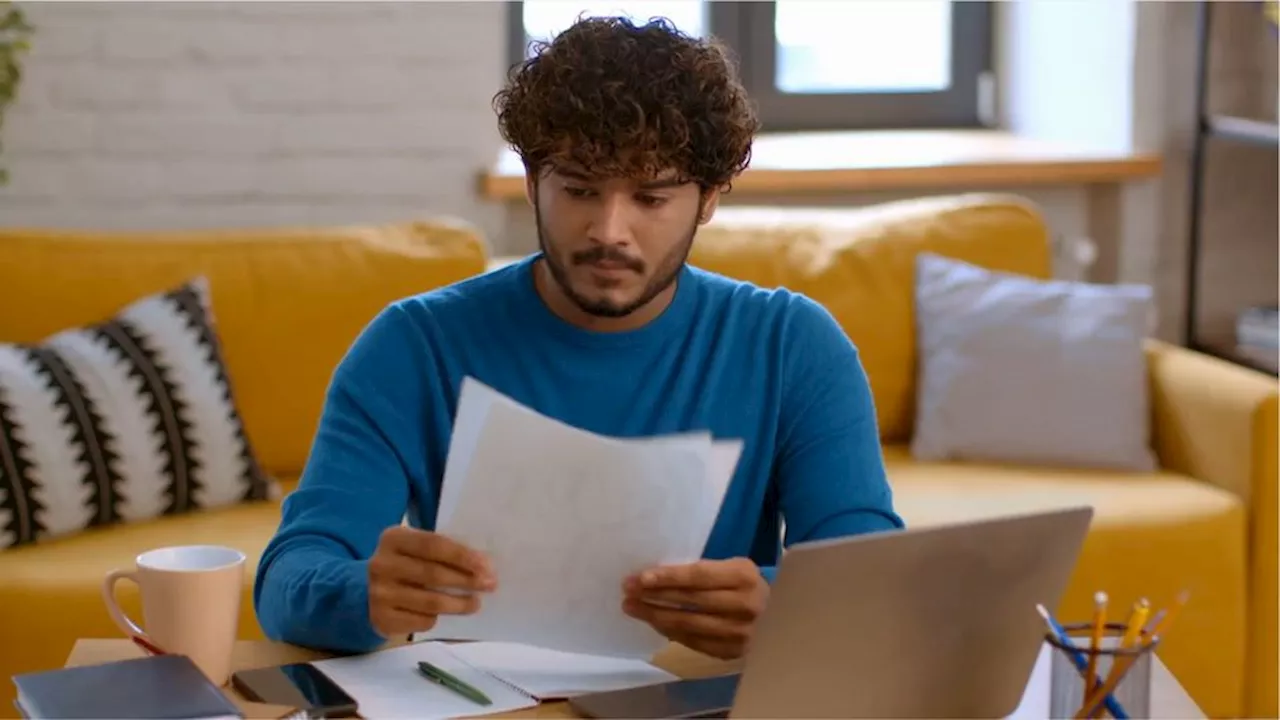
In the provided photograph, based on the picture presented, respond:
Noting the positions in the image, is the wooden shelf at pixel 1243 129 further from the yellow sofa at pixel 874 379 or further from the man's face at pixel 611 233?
the man's face at pixel 611 233

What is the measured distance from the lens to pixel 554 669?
135cm

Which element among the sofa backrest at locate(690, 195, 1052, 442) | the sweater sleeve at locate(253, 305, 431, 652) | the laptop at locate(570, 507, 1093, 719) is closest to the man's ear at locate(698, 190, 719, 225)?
the sweater sleeve at locate(253, 305, 431, 652)

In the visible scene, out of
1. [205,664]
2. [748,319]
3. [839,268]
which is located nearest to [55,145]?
[839,268]

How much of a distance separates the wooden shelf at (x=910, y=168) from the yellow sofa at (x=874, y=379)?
0.96 feet

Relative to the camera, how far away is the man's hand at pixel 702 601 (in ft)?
4.18

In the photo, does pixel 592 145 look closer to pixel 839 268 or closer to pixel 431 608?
pixel 431 608

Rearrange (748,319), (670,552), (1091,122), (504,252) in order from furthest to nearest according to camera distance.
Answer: (1091,122) < (504,252) < (748,319) < (670,552)

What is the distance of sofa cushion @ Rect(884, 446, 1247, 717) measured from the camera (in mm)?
2715

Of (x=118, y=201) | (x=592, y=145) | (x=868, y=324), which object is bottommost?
(x=868, y=324)

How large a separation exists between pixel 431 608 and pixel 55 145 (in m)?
2.22

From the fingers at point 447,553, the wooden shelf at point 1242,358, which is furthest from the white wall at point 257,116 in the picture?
the fingers at point 447,553

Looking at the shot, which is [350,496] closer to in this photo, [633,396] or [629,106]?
[633,396]

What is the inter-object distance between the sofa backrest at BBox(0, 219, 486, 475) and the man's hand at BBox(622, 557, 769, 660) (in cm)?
166

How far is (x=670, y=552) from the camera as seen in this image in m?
1.27
